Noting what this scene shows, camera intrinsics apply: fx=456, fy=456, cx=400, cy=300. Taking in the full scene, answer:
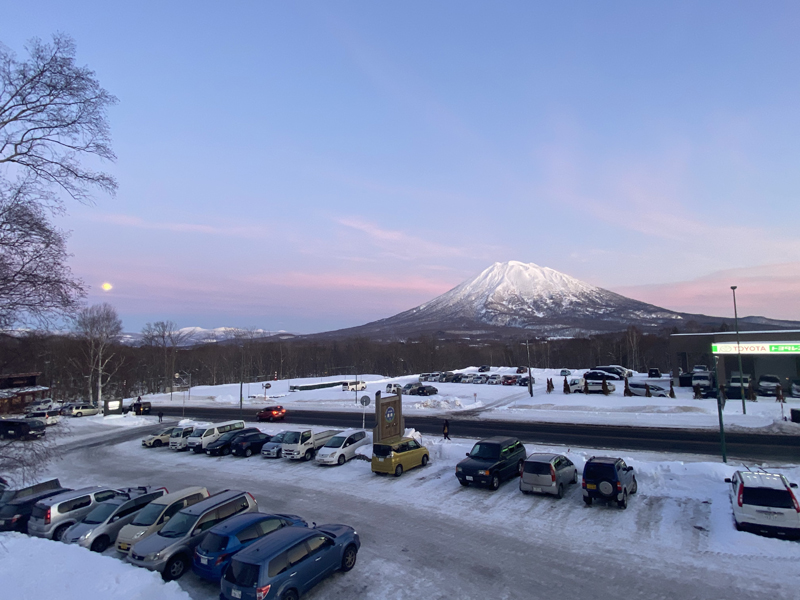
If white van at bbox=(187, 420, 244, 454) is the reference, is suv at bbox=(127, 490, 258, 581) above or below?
above

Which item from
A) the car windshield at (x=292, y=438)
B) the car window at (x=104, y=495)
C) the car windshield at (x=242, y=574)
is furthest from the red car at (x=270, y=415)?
the car windshield at (x=242, y=574)

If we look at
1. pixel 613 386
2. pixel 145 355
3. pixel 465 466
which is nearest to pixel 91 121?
pixel 465 466

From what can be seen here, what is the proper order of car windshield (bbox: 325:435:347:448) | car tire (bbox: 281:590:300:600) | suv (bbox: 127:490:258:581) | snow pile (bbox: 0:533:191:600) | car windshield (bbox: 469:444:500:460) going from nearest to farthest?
snow pile (bbox: 0:533:191:600), car tire (bbox: 281:590:300:600), suv (bbox: 127:490:258:581), car windshield (bbox: 469:444:500:460), car windshield (bbox: 325:435:347:448)

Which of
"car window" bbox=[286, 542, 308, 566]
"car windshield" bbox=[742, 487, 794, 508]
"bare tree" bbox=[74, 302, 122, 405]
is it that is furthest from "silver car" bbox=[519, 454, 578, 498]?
"bare tree" bbox=[74, 302, 122, 405]

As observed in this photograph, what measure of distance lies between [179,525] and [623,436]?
961 inches

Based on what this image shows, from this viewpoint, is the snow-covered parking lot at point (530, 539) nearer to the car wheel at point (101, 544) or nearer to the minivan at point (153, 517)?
the car wheel at point (101, 544)

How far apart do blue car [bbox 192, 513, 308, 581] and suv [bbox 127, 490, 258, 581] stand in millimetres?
694

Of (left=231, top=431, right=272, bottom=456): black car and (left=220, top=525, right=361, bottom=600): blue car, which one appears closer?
(left=220, top=525, right=361, bottom=600): blue car

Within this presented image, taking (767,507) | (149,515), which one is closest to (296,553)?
(149,515)

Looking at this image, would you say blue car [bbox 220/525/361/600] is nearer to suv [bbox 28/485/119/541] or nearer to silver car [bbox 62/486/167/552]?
silver car [bbox 62/486/167/552]

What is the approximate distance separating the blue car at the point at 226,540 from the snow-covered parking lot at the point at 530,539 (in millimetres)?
623

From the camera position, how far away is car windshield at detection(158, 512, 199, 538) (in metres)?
12.2

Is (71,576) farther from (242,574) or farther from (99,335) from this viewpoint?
(99,335)

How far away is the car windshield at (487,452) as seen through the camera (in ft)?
59.6
